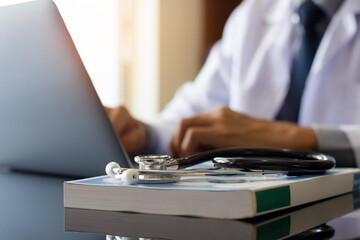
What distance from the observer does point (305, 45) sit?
1.04 meters

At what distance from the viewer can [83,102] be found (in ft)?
1.19

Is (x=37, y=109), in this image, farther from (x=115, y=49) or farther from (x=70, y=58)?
(x=115, y=49)

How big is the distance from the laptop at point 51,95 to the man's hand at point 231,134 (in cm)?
23

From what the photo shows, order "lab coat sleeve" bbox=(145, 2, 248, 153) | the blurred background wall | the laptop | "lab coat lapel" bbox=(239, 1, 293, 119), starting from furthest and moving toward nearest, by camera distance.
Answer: the blurred background wall < "lab coat sleeve" bbox=(145, 2, 248, 153) < "lab coat lapel" bbox=(239, 1, 293, 119) < the laptop

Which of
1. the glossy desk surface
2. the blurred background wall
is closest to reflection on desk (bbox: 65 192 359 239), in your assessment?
the glossy desk surface

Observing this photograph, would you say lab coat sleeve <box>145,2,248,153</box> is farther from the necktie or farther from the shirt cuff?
the shirt cuff

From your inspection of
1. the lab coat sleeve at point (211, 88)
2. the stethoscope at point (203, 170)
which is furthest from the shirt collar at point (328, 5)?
the stethoscope at point (203, 170)

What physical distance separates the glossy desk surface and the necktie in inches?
28.4

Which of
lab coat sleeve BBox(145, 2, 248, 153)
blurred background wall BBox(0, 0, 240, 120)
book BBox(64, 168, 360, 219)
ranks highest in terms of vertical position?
blurred background wall BBox(0, 0, 240, 120)

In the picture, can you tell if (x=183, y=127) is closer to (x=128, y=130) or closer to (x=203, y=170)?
(x=128, y=130)

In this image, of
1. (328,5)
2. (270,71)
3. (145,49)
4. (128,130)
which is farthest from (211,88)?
(145,49)

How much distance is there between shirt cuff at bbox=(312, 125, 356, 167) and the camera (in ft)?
2.09

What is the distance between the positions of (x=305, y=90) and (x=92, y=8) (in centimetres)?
155

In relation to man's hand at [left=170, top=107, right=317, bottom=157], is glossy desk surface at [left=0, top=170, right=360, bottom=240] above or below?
below
